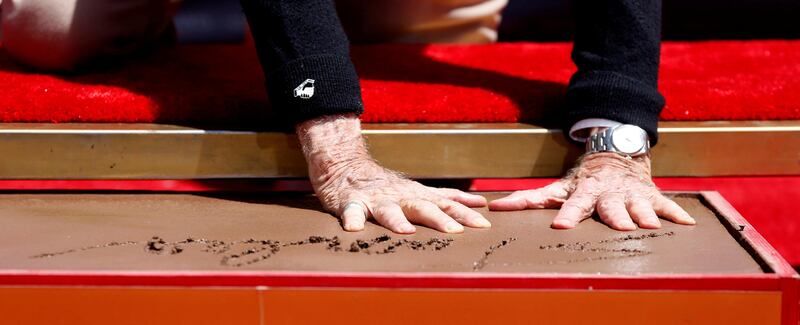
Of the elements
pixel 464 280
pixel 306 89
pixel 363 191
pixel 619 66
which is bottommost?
pixel 464 280

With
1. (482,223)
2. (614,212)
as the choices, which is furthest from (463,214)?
(614,212)

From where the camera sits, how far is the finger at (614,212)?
953 millimetres

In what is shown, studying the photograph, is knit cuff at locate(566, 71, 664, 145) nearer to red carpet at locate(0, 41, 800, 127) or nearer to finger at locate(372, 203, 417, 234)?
red carpet at locate(0, 41, 800, 127)

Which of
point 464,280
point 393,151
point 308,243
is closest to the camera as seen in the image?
point 464,280

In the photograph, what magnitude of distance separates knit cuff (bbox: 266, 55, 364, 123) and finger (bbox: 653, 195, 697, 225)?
1.11 feet

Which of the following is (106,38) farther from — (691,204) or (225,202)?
(691,204)

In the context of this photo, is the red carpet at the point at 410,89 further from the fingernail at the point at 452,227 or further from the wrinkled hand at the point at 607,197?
the fingernail at the point at 452,227

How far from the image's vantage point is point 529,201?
3.40 ft

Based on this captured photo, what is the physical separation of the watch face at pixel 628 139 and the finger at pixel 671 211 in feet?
0.24

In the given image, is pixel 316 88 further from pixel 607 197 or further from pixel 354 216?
pixel 607 197

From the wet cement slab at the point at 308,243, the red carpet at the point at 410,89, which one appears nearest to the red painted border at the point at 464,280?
the wet cement slab at the point at 308,243

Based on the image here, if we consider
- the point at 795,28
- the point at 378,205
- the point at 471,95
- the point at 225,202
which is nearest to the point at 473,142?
the point at 471,95

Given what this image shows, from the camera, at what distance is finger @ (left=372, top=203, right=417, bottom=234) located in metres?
0.94

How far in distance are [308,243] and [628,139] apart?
39 centimetres
